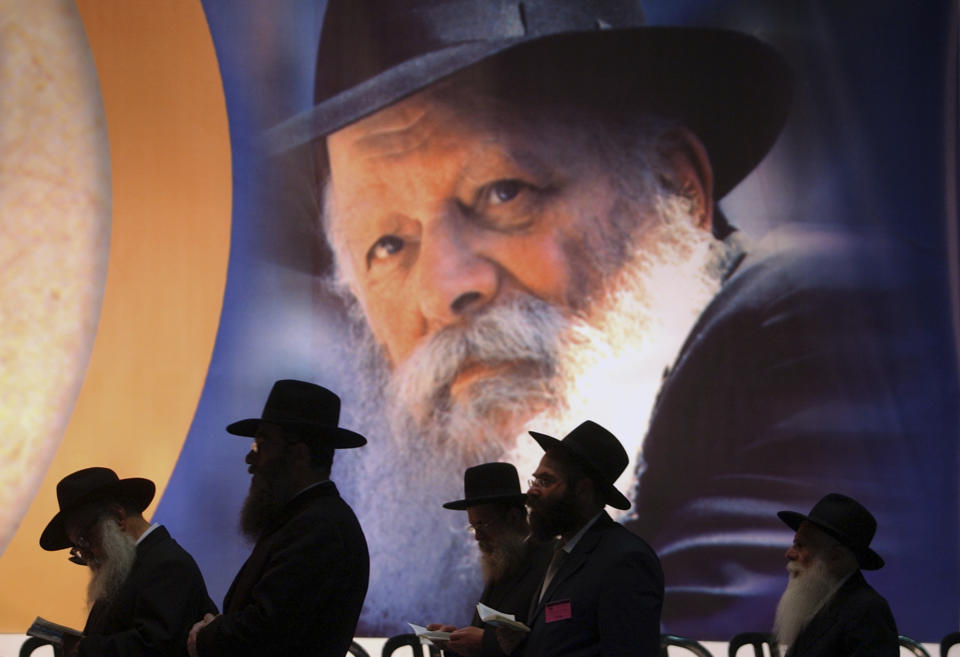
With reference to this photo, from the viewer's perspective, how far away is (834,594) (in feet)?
11.1

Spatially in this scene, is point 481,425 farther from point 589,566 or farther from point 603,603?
point 603,603

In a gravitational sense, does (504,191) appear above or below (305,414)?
above

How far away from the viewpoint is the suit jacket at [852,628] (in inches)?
125

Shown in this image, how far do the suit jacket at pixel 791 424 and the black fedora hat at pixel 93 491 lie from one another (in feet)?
10.9

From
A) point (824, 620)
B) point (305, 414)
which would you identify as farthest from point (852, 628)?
point (305, 414)

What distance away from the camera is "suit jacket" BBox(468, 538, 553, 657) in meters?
3.64

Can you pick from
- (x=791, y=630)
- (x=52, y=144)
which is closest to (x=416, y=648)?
(x=791, y=630)

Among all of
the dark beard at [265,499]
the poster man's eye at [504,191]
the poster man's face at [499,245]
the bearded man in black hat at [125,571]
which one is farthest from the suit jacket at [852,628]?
the poster man's eye at [504,191]

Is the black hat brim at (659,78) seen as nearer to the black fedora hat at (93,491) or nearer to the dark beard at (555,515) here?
the black fedora hat at (93,491)

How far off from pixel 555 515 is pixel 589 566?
0.60 feet

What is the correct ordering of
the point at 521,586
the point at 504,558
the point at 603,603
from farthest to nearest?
the point at 504,558 < the point at 521,586 < the point at 603,603

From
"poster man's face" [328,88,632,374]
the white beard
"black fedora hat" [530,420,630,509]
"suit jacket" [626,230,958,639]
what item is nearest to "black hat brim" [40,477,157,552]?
"black fedora hat" [530,420,630,509]

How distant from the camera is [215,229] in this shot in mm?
6422

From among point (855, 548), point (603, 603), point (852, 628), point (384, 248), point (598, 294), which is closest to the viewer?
point (603, 603)
